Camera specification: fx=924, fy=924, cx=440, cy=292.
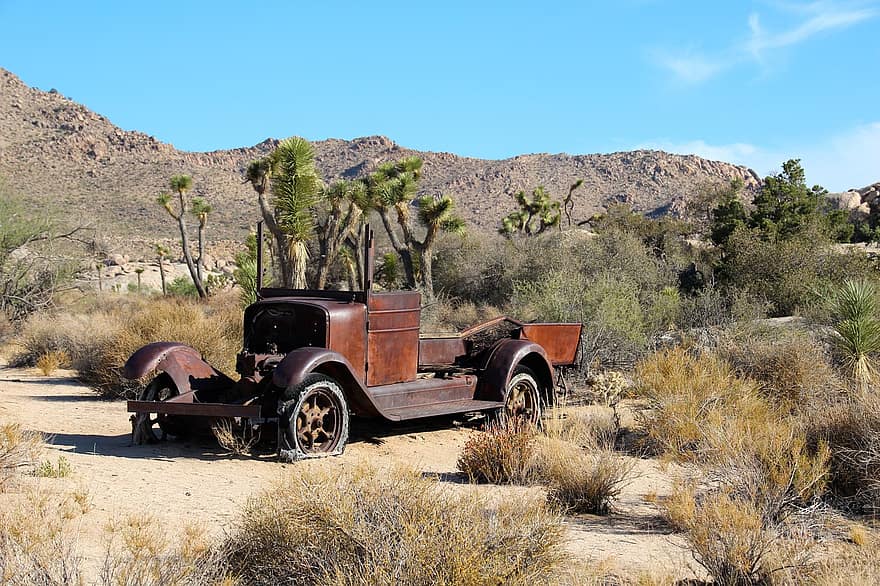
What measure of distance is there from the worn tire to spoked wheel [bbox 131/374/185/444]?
383cm

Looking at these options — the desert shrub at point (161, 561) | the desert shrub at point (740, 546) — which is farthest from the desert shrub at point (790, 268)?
the desert shrub at point (161, 561)

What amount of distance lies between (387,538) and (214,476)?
14.7 ft

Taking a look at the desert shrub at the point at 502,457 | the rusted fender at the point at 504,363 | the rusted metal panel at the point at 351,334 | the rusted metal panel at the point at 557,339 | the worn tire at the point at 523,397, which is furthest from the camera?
the rusted metal panel at the point at 557,339

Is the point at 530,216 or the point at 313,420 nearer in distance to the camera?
the point at 313,420

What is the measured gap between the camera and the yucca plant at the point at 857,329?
13.6m

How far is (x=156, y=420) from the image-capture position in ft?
34.7

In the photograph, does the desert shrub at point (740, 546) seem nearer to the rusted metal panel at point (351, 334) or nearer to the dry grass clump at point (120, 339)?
the rusted metal panel at point (351, 334)

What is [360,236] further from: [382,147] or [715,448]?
[382,147]

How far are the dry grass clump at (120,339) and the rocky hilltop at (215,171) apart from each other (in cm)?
2507

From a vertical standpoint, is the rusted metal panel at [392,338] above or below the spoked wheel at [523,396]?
above

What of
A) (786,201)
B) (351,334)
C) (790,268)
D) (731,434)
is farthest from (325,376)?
(786,201)

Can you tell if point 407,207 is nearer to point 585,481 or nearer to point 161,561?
point 585,481

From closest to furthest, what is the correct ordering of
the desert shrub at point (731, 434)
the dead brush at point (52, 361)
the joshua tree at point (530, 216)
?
the desert shrub at point (731, 434)
the dead brush at point (52, 361)
the joshua tree at point (530, 216)

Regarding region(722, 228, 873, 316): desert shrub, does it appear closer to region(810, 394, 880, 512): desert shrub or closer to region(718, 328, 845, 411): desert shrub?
region(718, 328, 845, 411): desert shrub
